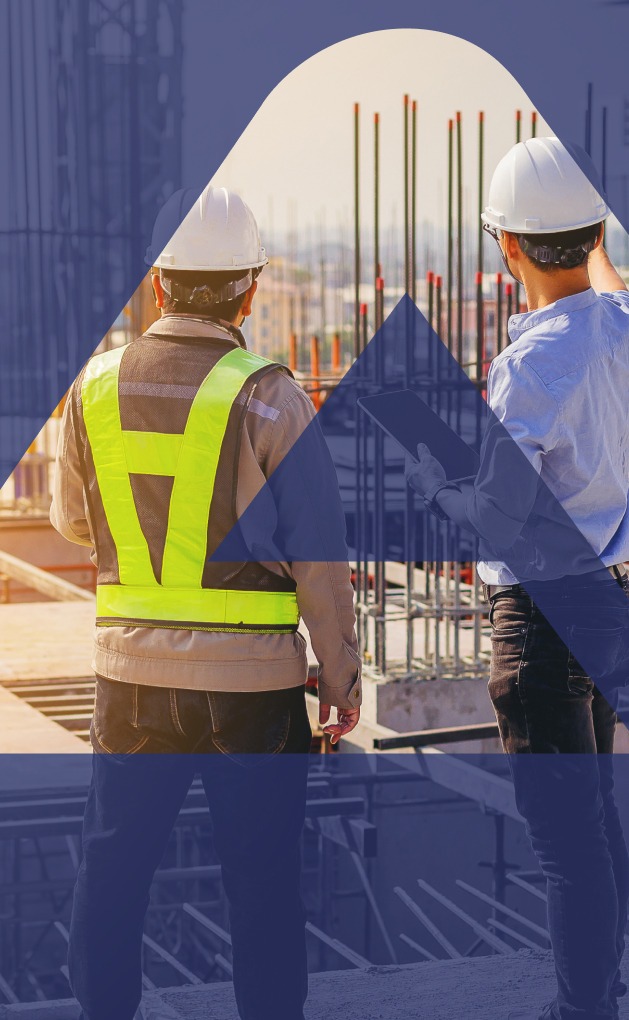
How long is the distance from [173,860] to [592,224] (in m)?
6.59

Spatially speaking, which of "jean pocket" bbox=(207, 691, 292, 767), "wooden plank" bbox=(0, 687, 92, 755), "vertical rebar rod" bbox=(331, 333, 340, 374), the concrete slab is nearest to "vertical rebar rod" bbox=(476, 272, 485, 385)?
"wooden plank" bbox=(0, 687, 92, 755)

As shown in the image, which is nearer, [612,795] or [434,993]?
[612,795]

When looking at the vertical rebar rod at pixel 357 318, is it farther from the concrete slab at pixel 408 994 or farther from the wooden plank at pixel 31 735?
the concrete slab at pixel 408 994

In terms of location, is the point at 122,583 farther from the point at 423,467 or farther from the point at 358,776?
the point at 358,776

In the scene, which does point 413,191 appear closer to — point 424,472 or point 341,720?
point 424,472

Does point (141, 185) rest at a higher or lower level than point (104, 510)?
higher

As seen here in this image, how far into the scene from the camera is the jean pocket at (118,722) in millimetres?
2715

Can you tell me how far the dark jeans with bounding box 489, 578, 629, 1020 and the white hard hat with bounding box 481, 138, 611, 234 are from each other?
2.37 feet

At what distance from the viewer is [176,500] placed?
2.71 meters

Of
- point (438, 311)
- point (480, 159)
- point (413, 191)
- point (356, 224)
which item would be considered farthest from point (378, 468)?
point (480, 159)

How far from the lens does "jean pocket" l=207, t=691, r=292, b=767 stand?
105 inches

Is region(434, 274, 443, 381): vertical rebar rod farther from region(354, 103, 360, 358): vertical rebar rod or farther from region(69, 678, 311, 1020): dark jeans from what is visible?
region(69, 678, 311, 1020): dark jeans

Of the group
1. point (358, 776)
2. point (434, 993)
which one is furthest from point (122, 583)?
point (358, 776)

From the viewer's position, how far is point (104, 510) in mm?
2785
